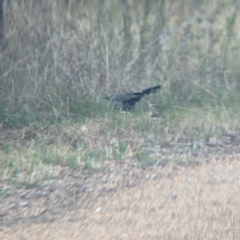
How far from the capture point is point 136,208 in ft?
18.4

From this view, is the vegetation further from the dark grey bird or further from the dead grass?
the dark grey bird

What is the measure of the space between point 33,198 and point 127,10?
202 inches

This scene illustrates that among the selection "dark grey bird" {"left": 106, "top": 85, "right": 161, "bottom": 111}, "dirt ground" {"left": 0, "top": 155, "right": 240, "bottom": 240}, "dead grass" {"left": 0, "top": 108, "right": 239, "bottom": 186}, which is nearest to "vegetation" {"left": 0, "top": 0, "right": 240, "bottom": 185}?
"dead grass" {"left": 0, "top": 108, "right": 239, "bottom": 186}

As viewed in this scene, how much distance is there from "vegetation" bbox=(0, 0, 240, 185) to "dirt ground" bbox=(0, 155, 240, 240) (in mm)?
471

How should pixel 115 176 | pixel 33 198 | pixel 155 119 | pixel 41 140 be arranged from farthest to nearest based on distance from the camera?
pixel 155 119 → pixel 41 140 → pixel 115 176 → pixel 33 198

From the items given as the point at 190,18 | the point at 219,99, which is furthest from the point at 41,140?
the point at 190,18

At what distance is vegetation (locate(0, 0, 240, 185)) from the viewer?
754cm

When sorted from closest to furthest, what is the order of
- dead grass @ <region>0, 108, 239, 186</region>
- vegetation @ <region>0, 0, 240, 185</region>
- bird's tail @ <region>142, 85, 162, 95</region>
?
dead grass @ <region>0, 108, 239, 186</region>, vegetation @ <region>0, 0, 240, 185</region>, bird's tail @ <region>142, 85, 162, 95</region>

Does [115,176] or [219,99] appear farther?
[219,99]

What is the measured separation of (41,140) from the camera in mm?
7762

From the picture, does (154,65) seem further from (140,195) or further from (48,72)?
(140,195)

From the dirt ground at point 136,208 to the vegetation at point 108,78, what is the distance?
1.54ft

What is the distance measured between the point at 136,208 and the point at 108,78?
4.18 metres

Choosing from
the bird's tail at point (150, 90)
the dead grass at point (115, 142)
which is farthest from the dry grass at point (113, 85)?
the bird's tail at point (150, 90)
